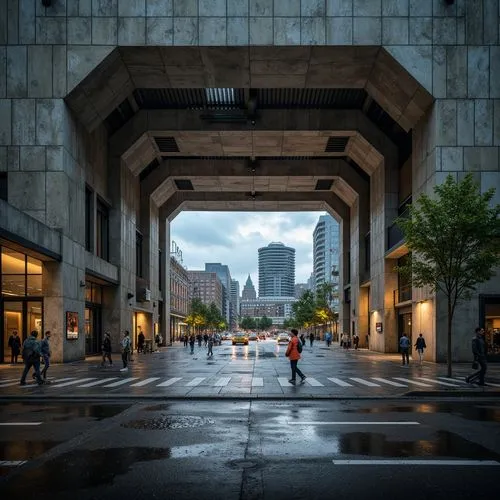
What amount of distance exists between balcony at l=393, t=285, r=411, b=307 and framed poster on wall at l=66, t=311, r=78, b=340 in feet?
71.6

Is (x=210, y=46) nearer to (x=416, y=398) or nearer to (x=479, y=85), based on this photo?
(x=479, y=85)

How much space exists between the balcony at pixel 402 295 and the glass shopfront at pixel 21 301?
23.8 meters

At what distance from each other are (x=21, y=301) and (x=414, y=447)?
2756cm

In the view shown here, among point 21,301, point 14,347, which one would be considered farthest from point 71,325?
point 14,347

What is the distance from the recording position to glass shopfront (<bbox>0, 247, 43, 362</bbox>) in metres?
32.5

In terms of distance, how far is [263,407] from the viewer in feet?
49.7

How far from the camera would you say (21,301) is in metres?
32.9

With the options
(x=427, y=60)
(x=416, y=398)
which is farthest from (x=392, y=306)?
(x=416, y=398)

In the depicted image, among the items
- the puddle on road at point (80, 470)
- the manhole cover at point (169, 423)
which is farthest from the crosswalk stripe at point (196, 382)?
the puddle on road at point (80, 470)

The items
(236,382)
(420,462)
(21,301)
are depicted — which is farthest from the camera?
(21,301)

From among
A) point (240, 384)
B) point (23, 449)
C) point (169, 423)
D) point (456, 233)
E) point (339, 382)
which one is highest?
point (456, 233)

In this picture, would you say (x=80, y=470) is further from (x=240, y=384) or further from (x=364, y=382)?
(x=364, y=382)

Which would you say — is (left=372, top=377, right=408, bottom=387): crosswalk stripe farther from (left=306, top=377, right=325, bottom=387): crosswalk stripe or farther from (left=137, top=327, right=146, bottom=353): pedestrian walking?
(left=137, top=327, right=146, bottom=353): pedestrian walking

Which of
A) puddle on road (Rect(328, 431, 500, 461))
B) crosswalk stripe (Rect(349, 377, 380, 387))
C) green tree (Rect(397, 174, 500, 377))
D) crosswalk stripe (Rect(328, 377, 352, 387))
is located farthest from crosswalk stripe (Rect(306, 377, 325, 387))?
puddle on road (Rect(328, 431, 500, 461))
